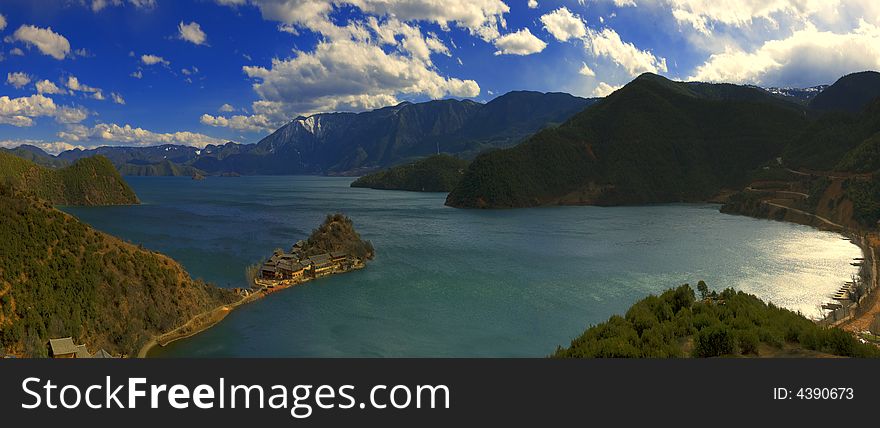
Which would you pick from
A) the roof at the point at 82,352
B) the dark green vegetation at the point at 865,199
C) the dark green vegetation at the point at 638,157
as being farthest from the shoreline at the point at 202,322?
the dark green vegetation at the point at 638,157

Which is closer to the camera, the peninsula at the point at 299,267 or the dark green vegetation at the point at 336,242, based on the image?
the peninsula at the point at 299,267

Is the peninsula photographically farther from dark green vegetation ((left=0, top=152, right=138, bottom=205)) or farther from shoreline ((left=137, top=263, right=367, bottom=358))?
dark green vegetation ((left=0, top=152, right=138, bottom=205))

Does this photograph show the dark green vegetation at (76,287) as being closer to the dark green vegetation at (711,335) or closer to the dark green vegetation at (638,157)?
the dark green vegetation at (711,335)

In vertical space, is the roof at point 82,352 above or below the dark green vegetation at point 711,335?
below

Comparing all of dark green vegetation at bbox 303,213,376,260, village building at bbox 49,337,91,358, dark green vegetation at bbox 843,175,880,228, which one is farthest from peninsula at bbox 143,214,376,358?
dark green vegetation at bbox 843,175,880,228

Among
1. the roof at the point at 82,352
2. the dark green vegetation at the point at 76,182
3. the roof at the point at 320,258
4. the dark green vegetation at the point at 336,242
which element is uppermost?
the dark green vegetation at the point at 76,182

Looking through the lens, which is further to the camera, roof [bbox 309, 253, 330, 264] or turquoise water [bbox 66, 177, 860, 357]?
roof [bbox 309, 253, 330, 264]

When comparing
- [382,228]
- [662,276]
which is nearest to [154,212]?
[382,228]
